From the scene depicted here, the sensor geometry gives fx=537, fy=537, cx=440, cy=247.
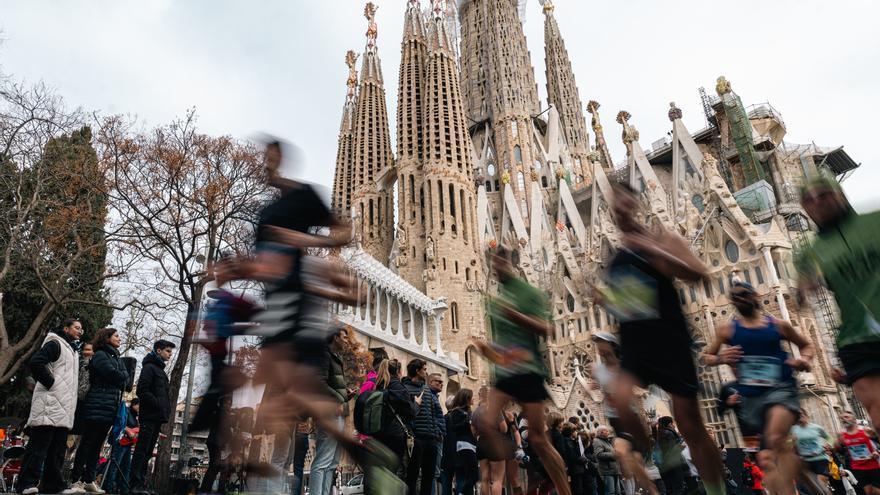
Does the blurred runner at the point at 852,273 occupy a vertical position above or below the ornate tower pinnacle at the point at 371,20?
below

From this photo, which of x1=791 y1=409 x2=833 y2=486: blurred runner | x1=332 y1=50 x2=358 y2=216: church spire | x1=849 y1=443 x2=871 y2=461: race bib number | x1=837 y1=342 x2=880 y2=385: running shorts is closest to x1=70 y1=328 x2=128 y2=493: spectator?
x1=837 y1=342 x2=880 y2=385: running shorts

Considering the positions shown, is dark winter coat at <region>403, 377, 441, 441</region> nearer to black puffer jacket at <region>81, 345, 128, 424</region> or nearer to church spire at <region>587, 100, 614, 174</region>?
black puffer jacket at <region>81, 345, 128, 424</region>

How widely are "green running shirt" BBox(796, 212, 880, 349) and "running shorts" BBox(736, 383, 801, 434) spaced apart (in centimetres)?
Result: 57

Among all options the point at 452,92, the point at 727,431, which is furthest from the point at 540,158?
the point at 727,431

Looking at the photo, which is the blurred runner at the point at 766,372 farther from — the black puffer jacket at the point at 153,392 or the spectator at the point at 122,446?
the spectator at the point at 122,446

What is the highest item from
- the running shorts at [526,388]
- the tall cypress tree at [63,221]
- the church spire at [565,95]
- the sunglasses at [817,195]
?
the church spire at [565,95]

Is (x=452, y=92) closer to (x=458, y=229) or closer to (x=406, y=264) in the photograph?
(x=458, y=229)

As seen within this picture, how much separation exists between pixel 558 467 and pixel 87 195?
14.7 meters

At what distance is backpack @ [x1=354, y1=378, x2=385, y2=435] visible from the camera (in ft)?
16.0

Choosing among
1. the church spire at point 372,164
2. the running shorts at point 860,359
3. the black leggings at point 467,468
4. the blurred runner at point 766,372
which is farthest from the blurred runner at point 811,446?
the church spire at point 372,164

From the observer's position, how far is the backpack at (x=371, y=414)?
16.0ft

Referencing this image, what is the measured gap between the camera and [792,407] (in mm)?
3701

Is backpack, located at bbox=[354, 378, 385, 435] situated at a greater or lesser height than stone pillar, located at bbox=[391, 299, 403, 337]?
lesser

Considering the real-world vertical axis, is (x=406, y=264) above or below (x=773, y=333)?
above
